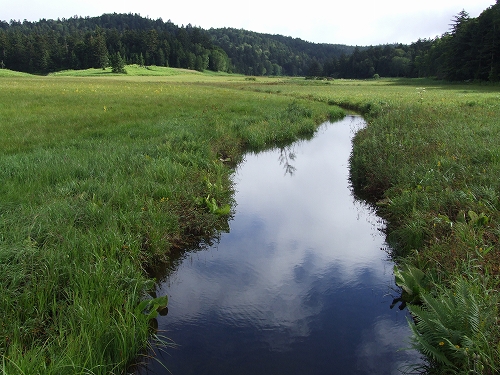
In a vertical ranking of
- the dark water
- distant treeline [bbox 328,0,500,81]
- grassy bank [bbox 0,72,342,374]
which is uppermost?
distant treeline [bbox 328,0,500,81]

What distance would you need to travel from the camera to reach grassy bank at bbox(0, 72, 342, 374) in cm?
328

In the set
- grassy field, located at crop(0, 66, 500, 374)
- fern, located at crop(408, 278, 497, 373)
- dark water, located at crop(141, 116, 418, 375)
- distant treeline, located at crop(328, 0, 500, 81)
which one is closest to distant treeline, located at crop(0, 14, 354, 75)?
distant treeline, located at crop(328, 0, 500, 81)

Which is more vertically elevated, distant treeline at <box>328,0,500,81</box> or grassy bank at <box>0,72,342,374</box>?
distant treeline at <box>328,0,500,81</box>

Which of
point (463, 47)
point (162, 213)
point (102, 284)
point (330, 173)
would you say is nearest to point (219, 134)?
point (330, 173)

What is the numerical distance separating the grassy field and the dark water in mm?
385

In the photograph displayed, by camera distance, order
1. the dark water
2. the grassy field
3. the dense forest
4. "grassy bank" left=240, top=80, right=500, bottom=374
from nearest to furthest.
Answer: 1. "grassy bank" left=240, top=80, right=500, bottom=374
2. the grassy field
3. the dark water
4. the dense forest

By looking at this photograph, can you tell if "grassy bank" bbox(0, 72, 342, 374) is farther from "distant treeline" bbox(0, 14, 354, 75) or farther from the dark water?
"distant treeline" bbox(0, 14, 354, 75)

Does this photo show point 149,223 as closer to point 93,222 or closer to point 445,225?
point 93,222

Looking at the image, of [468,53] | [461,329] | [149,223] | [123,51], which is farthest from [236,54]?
[461,329]

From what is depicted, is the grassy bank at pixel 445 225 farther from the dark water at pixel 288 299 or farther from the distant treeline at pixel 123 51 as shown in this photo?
the distant treeline at pixel 123 51

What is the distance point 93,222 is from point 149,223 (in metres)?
0.80

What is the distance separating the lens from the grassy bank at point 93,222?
10.7 ft

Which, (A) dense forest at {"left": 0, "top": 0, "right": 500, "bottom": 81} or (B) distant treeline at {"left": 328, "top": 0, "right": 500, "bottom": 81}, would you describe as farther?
(A) dense forest at {"left": 0, "top": 0, "right": 500, "bottom": 81}

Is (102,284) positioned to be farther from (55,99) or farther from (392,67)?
(392,67)
